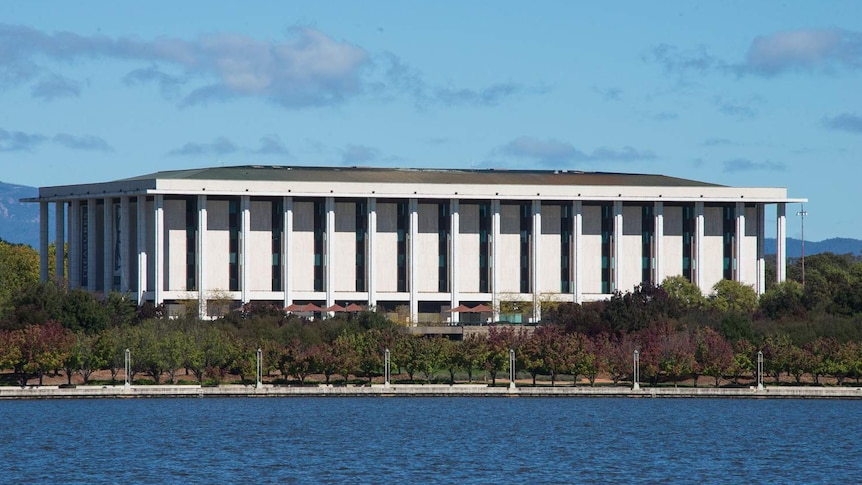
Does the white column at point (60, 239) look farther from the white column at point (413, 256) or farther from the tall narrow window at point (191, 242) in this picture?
the white column at point (413, 256)

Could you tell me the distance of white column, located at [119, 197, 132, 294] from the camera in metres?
160

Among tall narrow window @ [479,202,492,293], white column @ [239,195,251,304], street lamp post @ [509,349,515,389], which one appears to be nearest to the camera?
street lamp post @ [509,349,515,389]

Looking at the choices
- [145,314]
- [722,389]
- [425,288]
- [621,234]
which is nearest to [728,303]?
[621,234]

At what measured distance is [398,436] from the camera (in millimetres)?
87312

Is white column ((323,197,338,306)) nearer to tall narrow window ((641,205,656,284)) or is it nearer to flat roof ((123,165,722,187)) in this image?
flat roof ((123,165,722,187))

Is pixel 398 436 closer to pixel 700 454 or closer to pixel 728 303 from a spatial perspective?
pixel 700 454

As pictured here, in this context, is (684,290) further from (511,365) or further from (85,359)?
(85,359)

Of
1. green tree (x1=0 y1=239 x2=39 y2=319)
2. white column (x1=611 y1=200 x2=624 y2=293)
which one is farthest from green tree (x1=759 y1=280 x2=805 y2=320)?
green tree (x1=0 y1=239 x2=39 y2=319)

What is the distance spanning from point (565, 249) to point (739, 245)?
56.6 ft

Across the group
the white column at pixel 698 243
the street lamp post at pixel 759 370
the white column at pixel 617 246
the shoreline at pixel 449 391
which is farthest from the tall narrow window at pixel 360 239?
the street lamp post at pixel 759 370

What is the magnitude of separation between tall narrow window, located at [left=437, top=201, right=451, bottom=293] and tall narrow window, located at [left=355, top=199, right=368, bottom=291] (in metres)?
7.34

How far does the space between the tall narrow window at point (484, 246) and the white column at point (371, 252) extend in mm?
10601

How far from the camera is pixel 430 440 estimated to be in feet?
281

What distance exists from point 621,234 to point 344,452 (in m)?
89.6
